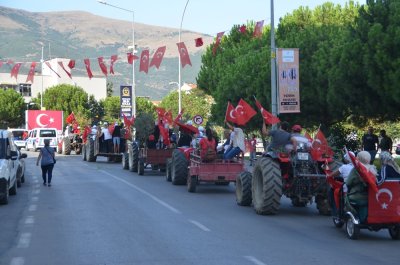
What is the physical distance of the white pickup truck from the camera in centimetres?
1786

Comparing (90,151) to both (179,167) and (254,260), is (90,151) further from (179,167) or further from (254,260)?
(254,260)

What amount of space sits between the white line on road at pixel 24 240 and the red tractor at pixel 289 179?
4.94m

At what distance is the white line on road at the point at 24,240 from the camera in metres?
11.9

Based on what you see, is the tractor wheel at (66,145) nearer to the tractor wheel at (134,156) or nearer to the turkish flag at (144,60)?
the turkish flag at (144,60)

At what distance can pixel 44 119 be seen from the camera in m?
63.7

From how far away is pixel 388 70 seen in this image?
86.8 ft

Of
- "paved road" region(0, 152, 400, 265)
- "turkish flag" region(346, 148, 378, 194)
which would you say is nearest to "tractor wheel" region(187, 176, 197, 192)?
"paved road" region(0, 152, 400, 265)

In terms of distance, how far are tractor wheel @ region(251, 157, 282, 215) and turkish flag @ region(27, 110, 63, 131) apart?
162 ft

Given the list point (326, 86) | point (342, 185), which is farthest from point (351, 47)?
point (342, 185)

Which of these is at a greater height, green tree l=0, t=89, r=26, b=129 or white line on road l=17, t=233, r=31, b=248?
green tree l=0, t=89, r=26, b=129

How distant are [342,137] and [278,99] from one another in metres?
5.60

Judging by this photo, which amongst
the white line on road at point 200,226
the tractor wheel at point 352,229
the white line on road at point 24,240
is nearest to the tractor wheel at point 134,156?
the white line on road at point 200,226

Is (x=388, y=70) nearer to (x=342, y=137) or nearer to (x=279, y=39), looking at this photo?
(x=342, y=137)

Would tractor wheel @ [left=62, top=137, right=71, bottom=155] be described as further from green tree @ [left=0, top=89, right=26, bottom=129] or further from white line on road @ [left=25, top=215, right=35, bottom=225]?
green tree @ [left=0, top=89, right=26, bottom=129]
